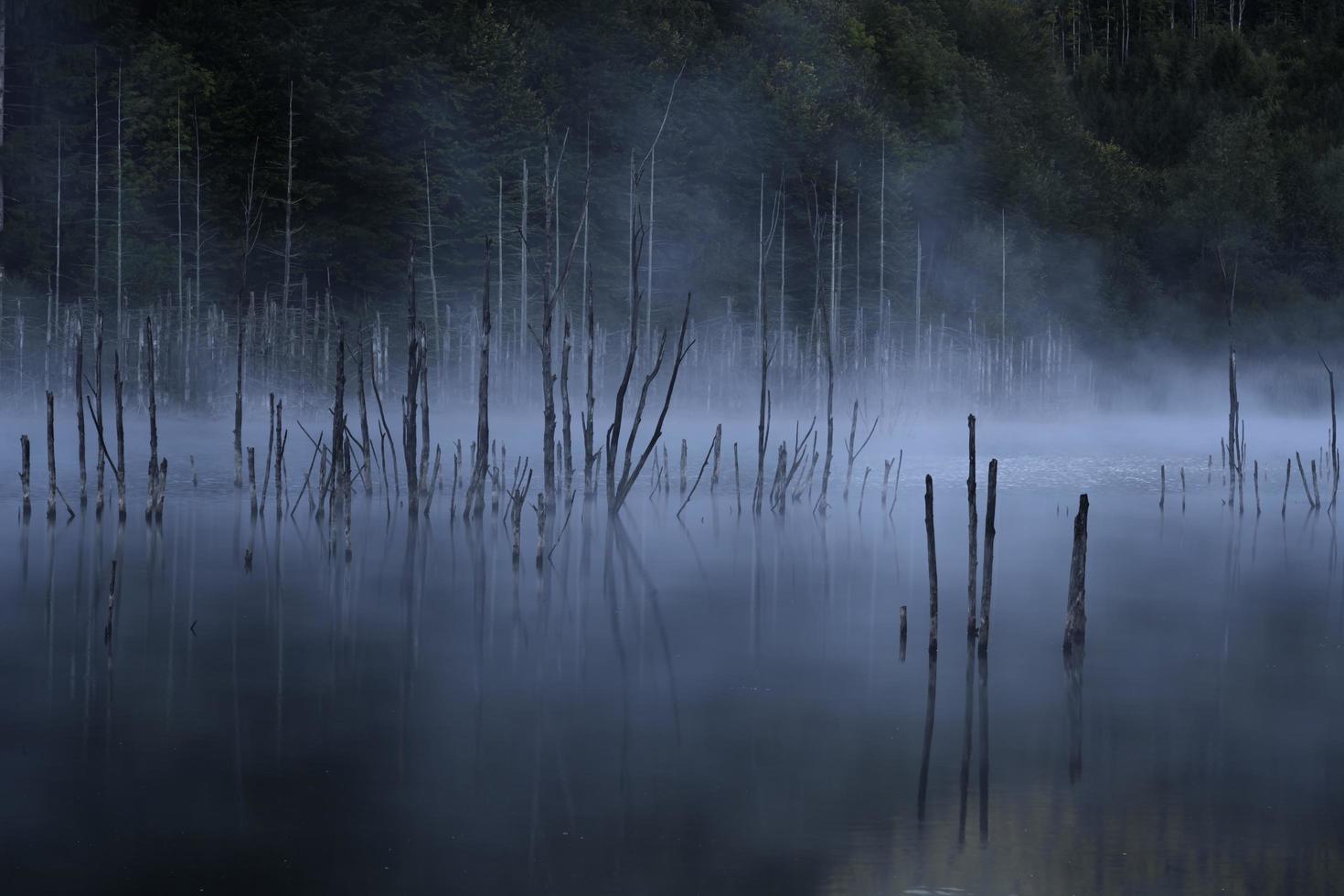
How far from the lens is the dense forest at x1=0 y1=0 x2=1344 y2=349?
3428cm

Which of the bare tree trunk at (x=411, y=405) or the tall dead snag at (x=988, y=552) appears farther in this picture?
the bare tree trunk at (x=411, y=405)

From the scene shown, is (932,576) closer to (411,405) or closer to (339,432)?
(411,405)

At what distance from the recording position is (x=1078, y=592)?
1067cm

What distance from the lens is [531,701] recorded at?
983cm

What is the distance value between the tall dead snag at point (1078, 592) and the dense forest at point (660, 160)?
11277mm

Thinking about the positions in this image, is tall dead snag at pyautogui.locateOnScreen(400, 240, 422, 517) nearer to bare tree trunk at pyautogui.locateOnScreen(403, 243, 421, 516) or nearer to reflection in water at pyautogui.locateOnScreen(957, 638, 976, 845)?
bare tree trunk at pyautogui.locateOnScreen(403, 243, 421, 516)

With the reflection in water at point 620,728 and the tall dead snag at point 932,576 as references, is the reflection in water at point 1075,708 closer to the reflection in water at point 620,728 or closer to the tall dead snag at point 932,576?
the reflection in water at point 620,728

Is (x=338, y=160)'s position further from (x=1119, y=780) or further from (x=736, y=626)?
(x=1119, y=780)

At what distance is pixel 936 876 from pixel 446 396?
2561 cm

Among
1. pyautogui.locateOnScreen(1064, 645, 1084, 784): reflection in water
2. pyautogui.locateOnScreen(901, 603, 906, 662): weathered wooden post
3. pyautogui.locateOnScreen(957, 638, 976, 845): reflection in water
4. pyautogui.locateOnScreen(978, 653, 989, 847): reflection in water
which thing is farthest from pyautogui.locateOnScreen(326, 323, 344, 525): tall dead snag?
pyautogui.locateOnScreen(1064, 645, 1084, 784): reflection in water

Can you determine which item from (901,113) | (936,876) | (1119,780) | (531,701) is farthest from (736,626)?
(901,113)

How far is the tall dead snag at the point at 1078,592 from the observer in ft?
32.5

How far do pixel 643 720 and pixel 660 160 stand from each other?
34.7m

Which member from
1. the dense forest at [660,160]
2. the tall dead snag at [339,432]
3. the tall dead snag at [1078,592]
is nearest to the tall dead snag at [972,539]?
the tall dead snag at [1078,592]
